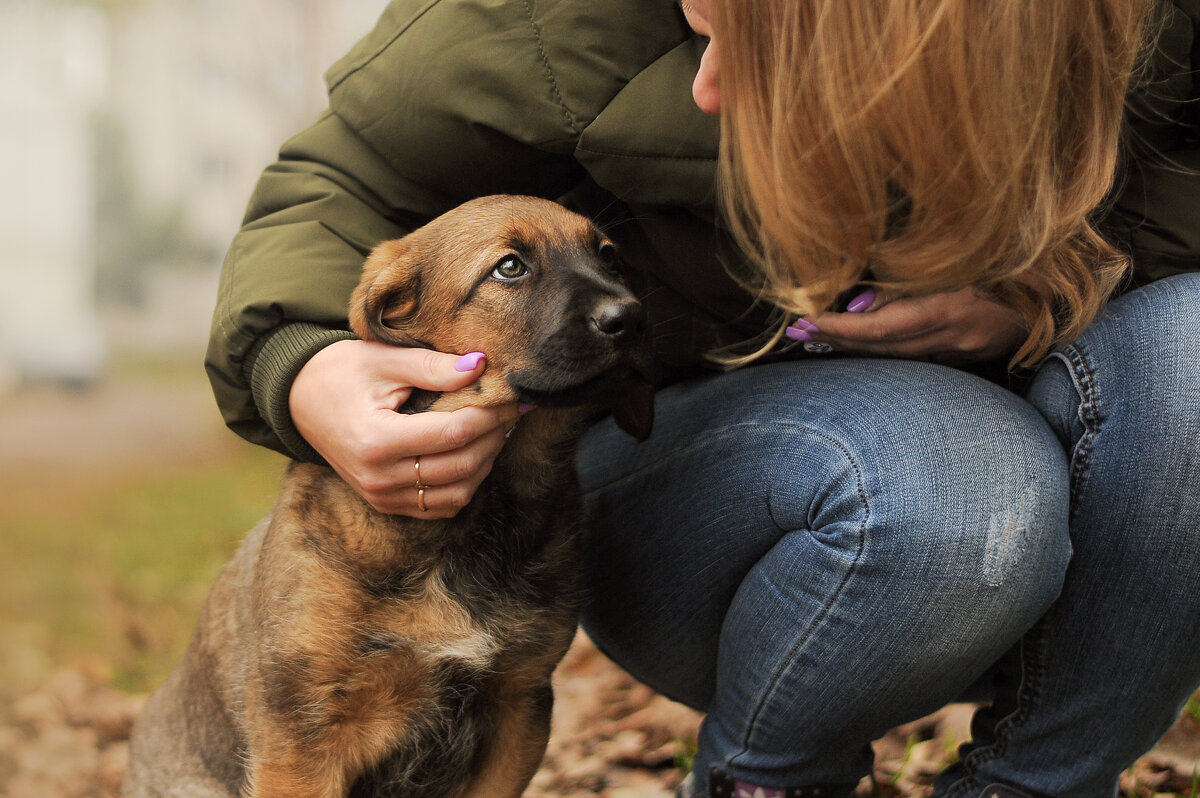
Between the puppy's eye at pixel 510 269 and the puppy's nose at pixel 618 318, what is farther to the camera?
the puppy's eye at pixel 510 269

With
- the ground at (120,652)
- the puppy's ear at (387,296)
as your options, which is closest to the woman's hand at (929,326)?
the puppy's ear at (387,296)

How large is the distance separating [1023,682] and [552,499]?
3.53ft

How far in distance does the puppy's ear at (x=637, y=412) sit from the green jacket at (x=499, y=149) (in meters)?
0.30

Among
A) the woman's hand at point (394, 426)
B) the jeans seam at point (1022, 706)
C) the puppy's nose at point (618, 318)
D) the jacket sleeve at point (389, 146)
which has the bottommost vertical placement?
the jeans seam at point (1022, 706)

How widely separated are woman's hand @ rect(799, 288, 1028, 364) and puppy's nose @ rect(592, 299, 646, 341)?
1.41 ft

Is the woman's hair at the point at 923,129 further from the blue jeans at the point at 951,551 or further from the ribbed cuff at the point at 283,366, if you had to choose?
the ribbed cuff at the point at 283,366

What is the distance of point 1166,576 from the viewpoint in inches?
80.7

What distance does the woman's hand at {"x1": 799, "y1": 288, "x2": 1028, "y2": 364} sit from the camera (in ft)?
7.18

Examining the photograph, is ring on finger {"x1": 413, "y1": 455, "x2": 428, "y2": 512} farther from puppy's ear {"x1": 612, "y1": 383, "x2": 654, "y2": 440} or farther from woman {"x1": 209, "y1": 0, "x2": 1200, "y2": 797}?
puppy's ear {"x1": 612, "y1": 383, "x2": 654, "y2": 440}

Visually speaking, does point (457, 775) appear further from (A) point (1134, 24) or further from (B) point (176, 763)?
(A) point (1134, 24)

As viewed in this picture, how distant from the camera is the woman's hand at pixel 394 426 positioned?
6.36 ft

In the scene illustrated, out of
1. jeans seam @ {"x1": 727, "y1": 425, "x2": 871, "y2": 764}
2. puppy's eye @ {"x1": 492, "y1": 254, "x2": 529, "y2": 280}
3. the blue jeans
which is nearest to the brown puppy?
puppy's eye @ {"x1": 492, "y1": 254, "x2": 529, "y2": 280}

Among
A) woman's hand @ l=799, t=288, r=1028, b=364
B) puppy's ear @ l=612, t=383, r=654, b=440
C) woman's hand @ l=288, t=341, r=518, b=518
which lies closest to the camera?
woman's hand @ l=288, t=341, r=518, b=518

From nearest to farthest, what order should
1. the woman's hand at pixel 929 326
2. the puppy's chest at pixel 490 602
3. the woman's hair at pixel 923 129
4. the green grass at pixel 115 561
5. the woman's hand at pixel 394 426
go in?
the woman's hair at pixel 923 129 < the woman's hand at pixel 394 426 < the puppy's chest at pixel 490 602 < the woman's hand at pixel 929 326 < the green grass at pixel 115 561
